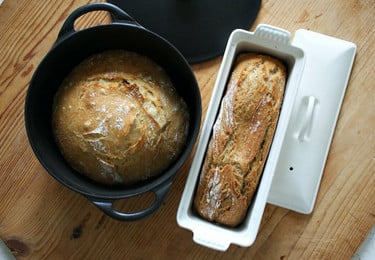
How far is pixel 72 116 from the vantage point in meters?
0.75

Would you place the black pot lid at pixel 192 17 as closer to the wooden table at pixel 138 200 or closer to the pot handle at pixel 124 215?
the wooden table at pixel 138 200

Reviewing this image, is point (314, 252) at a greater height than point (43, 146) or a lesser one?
lesser

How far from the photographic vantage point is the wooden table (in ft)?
2.85

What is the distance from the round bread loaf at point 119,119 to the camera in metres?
0.73

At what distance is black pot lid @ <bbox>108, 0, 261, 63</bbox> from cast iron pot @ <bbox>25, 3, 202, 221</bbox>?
99mm

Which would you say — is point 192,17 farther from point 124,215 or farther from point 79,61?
point 124,215

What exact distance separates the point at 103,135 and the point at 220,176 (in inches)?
8.5

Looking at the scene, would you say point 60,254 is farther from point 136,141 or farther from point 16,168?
point 136,141

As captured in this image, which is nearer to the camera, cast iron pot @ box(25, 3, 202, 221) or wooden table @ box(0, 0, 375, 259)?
cast iron pot @ box(25, 3, 202, 221)

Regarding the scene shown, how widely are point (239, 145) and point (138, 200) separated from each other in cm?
25

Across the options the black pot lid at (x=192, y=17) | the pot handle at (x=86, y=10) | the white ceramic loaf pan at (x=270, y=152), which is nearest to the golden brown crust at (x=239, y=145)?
the white ceramic loaf pan at (x=270, y=152)

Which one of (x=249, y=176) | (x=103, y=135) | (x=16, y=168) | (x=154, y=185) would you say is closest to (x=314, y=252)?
(x=249, y=176)

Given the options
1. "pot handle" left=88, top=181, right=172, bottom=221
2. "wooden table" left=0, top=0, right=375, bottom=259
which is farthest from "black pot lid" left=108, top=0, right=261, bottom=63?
"pot handle" left=88, top=181, right=172, bottom=221

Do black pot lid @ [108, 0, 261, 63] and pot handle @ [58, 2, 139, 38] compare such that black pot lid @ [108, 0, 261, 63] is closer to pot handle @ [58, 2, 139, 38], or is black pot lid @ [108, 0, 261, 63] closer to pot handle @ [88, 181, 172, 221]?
pot handle @ [58, 2, 139, 38]
